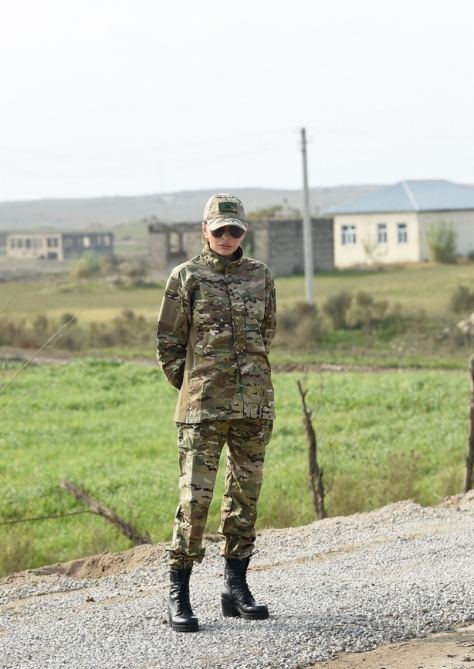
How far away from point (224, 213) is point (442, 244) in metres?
75.4

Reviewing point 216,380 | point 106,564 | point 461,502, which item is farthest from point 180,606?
point 461,502

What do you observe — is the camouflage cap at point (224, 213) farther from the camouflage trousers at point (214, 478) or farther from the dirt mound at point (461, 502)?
the dirt mound at point (461, 502)

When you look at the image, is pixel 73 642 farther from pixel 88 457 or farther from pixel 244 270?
pixel 88 457

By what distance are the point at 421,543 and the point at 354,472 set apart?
6.82 m

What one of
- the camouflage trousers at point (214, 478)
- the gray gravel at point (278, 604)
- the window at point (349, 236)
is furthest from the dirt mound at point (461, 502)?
the window at point (349, 236)

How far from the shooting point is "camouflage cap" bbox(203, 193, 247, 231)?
6.99 m

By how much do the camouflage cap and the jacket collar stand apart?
0.46ft

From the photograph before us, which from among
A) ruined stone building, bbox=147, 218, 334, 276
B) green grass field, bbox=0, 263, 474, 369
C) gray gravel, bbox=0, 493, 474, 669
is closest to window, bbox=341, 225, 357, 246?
ruined stone building, bbox=147, 218, 334, 276

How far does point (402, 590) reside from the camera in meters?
7.80

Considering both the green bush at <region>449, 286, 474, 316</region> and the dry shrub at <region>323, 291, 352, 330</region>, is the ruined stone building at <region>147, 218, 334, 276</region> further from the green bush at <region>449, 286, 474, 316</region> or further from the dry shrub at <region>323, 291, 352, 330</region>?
the dry shrub at <region>323, 291, 352, 330</region>

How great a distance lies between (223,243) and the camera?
702cm

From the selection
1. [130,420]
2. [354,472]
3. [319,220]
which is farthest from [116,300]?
[354,472]

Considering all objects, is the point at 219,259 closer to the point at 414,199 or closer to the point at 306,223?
the point at 306,223

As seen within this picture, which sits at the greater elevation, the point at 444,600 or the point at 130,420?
the point at 444,600
